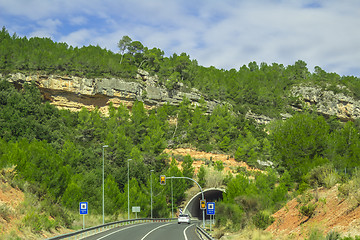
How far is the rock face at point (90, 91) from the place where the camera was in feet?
308

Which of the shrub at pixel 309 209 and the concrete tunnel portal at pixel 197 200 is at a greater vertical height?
the shrub at pixel 309 209

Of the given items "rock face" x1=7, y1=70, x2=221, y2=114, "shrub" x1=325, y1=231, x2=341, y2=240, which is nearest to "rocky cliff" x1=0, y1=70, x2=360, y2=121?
"rock face" x1=7, y1=70, x2=221, y2=114

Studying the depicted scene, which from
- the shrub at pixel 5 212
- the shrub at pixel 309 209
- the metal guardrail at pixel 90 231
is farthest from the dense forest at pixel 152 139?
the shrub at pixel 309 209

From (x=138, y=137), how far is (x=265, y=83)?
66058 mm

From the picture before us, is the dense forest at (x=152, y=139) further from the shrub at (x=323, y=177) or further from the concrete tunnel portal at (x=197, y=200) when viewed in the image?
the concrete tunnel portal at (x=197, y=200)

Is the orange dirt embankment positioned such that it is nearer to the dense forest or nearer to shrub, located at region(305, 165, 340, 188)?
shrub, located at region(305, 165, 340, 188)

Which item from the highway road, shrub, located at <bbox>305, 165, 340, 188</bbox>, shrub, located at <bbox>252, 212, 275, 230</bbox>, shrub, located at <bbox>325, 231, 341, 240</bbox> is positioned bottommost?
the highway road

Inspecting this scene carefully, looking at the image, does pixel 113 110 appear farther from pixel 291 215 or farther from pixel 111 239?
pixel 291 215

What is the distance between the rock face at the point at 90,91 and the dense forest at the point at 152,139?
2.44 meters

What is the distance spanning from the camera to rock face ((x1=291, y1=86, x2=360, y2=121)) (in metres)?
130

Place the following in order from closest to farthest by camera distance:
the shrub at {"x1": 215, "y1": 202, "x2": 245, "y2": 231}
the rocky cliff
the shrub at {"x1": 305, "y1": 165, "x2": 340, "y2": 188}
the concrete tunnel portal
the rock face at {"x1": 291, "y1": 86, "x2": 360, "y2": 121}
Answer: the shrub at {"x1": 305, "y1": 165, "x2": 340, "y2": 188}
the shrub at {"x1": 215, "y1": 202, "x2": 245, "y2": 231}
the concrete tunnel portal
the rocky cliff
the rock face at {"x1": 291, "y1": 86, "x2": 360, "y2": 121}

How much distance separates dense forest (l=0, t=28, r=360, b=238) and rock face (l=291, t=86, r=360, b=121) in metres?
4.33

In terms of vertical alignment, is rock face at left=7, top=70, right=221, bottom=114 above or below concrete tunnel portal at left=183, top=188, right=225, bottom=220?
above

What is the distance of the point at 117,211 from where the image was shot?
2189 inches
